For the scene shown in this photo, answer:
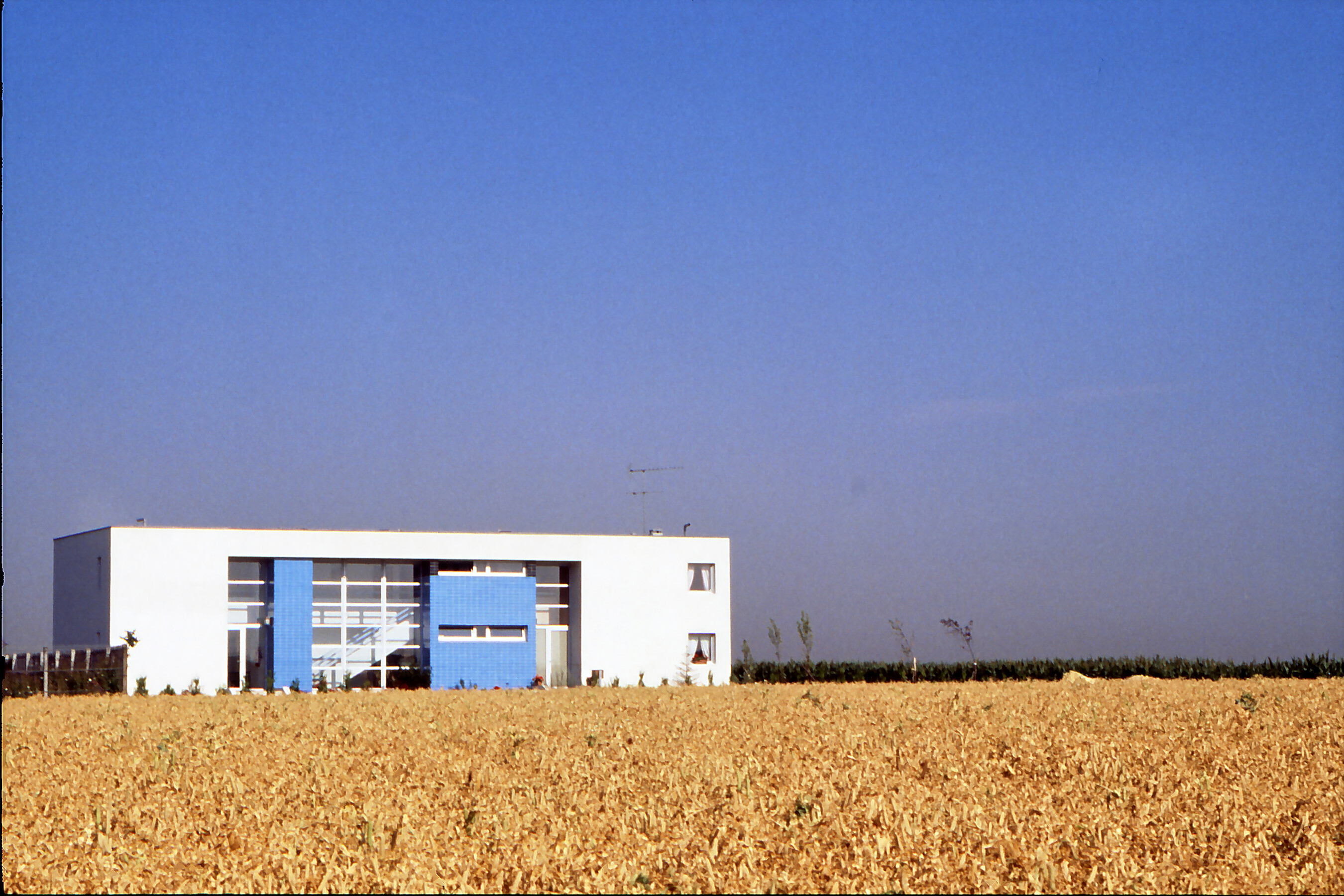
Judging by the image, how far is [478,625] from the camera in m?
47.0

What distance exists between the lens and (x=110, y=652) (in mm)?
41156

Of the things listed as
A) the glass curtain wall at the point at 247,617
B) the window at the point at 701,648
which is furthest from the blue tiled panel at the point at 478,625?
the window at the point at 701,648

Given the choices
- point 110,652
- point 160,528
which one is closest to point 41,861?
point 110,652

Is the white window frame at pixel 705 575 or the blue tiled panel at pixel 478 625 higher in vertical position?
the white window frame at pixel 705 575

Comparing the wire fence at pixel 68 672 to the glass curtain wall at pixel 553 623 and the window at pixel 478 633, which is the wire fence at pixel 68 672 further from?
the glass curtain wall at pixel 553 623

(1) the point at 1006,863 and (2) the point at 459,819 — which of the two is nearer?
(1) the point at 1006,863

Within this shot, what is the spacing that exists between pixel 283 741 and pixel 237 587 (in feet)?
106

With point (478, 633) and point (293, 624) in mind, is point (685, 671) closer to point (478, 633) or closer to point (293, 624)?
point (478, 633)

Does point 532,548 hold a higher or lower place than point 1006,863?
higher

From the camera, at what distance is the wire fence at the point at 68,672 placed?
38406mm

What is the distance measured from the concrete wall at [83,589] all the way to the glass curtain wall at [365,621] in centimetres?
676

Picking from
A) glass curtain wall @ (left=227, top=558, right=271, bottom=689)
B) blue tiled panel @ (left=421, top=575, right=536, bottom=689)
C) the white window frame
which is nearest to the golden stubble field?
glass curtain wall @ (left=227, top=558, right=271, bottom=689)

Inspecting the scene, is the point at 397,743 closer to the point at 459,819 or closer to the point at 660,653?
the point at 459,819

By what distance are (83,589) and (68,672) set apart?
A: 8.02 m
